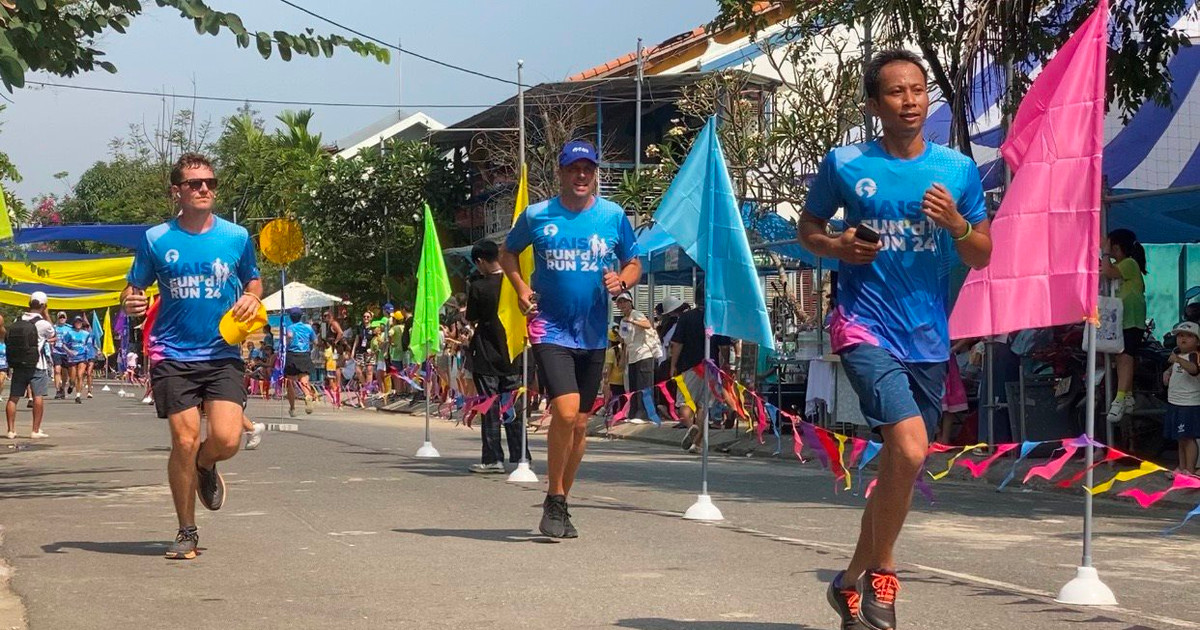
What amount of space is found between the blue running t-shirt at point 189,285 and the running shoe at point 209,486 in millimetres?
641

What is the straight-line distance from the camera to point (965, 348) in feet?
53.2

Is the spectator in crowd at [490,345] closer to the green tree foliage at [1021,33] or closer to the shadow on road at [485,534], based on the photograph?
the green tree foliage at [1021,33]

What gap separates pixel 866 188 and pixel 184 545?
416 cm

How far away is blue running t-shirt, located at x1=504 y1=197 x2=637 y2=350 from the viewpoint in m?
8.68

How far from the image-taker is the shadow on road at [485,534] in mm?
8682

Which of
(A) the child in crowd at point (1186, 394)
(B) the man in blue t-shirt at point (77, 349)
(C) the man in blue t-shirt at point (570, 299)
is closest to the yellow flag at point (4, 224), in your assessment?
(C) the man in blue t-shirt at point (570, 299)

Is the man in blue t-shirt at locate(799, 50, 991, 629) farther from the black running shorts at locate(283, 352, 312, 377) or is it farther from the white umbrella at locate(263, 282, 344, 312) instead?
the white umbrella at locate(263, 282, 344, 312)

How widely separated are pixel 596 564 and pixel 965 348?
9.37m

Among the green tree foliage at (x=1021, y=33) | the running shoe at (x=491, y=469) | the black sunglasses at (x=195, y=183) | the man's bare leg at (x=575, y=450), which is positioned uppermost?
the green tree foliage at (x=1021, y=33)

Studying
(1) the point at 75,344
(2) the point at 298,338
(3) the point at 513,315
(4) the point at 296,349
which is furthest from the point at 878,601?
(1) the point at 75,344

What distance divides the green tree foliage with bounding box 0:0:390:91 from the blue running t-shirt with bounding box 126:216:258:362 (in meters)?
1.26

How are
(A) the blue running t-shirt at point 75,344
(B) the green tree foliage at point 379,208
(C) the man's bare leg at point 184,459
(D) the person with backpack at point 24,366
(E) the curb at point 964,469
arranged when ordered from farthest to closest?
(B) the green tree foliage at point 379,208
(A) the blue running t-shirt at point 75,344
(D) the person with backpack at point 24,366
(E) the curb at point 964,469
(C) the man's bare leg at point 184,459

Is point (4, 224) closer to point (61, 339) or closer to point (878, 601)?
point (878, 601)

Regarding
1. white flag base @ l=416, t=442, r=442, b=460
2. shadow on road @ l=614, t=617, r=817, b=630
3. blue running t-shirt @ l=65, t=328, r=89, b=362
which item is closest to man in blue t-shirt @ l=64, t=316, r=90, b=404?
blue running t-shirt @ l=65, t=328, r=89, b=362
